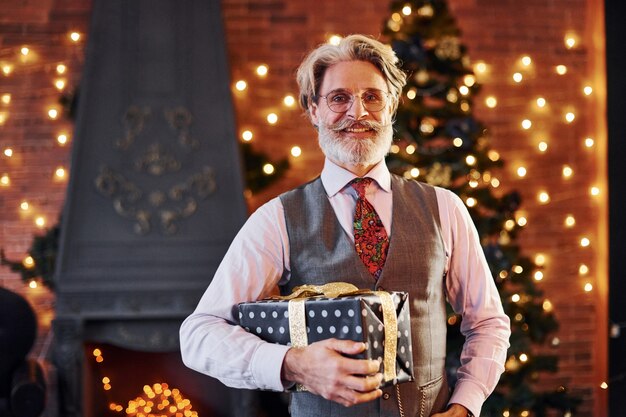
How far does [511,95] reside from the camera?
4539 mm

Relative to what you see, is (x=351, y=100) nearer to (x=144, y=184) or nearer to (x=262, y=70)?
(x=144, y=184)

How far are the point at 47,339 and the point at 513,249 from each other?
2515 mm

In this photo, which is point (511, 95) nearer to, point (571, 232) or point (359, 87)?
point (571, 232)

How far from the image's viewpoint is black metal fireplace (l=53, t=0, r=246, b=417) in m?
3.86

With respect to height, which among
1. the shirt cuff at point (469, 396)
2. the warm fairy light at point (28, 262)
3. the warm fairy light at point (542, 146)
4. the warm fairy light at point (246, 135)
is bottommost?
the shirt cuff at point (469, 396)

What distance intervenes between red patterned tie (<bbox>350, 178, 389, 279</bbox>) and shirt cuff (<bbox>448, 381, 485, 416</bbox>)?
301 mm

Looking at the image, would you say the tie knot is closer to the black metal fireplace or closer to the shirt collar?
the shirt collar

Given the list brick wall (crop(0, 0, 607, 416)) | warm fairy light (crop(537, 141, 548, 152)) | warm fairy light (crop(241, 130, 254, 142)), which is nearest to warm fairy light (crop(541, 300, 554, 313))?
brick wall (crop(0, 0, 607, 416))

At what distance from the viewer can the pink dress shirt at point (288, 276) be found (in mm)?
1503

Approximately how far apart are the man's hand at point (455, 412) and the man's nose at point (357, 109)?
63cm

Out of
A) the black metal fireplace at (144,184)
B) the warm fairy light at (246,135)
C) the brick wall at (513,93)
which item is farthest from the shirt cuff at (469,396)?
the warm fairy light at (246,135)

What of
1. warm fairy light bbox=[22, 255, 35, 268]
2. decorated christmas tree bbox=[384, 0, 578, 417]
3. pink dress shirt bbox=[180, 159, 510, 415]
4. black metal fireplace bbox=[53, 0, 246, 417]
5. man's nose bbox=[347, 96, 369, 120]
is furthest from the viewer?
warm fairy light bbox=[22, 255, 35, 268]

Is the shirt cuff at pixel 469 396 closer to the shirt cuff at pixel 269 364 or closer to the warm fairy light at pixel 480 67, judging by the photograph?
the shirt cuff at pixel 269 364

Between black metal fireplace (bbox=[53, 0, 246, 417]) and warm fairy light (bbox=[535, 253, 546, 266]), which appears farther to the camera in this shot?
warm fairy light (bbox=[535, 253, 546, 266])
